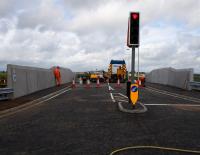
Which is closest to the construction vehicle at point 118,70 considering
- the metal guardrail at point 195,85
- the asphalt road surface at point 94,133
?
the metal guardrail at point 195,85

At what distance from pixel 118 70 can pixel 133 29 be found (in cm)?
3082

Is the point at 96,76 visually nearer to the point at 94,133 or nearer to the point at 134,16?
the point at 134,16

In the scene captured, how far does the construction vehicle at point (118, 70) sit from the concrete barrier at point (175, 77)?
18.2 ft

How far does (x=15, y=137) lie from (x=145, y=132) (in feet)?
11.0

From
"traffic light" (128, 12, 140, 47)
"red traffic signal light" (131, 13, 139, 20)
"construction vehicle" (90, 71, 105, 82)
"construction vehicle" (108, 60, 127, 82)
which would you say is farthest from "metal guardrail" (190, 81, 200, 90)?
"construction vehicle" (90, 71, 105, 82)

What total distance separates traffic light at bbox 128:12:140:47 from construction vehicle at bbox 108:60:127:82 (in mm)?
30406

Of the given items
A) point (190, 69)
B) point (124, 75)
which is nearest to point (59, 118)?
point (190, 69)

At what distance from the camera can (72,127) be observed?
754 centimetres

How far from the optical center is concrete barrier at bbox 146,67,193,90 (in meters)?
25.4

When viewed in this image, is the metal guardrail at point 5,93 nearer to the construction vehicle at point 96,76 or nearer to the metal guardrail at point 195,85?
the metal guardrail at point 195,85

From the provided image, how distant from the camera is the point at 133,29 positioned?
10.9m

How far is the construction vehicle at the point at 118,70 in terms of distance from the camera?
4153 centimetres

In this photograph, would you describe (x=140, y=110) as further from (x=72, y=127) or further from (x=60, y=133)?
(x=60, y=133)

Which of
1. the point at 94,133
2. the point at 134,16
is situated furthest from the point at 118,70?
the point at 94,133
